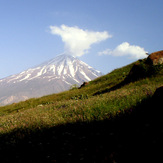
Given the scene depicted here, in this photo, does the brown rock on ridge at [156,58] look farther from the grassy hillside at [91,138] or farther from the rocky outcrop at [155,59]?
the grassy hillside at [91,138]

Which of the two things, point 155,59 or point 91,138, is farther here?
point 155,59

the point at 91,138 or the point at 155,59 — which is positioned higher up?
the point at 155,59

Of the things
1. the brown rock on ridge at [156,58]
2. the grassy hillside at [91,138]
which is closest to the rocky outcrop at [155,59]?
the brown rock on ridge at [156,58]

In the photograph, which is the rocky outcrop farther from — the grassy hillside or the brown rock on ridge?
the grassy hillside

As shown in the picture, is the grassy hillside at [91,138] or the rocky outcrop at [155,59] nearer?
the grassy hillside at [91,138]

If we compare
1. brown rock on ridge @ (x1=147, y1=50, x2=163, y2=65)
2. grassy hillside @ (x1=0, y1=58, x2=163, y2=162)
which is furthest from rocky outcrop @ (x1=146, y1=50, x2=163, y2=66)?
grassy hillside @ (x1=0, y1=58, x2=163, y2=162)

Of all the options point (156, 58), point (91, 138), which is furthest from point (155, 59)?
point (91, 138)

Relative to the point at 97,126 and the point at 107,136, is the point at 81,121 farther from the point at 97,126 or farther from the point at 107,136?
the point at 107,136

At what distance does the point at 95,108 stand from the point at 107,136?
235 cm

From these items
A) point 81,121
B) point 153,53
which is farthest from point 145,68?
point 81,121

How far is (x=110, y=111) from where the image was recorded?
221 inches

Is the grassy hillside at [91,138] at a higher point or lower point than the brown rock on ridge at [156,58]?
lower

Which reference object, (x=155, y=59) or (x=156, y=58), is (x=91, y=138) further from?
(x=156, y=58)

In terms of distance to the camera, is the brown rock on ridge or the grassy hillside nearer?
the grassy hillside
